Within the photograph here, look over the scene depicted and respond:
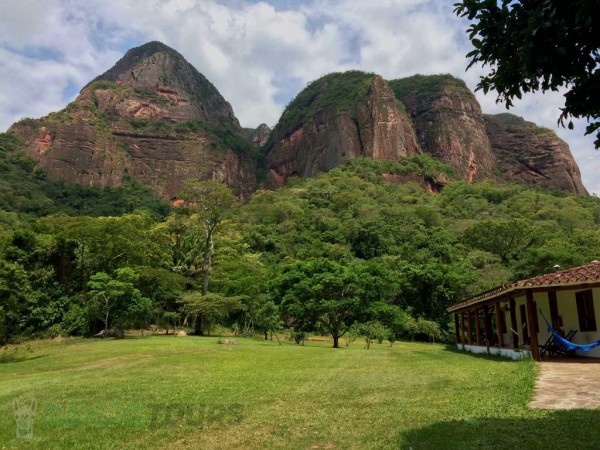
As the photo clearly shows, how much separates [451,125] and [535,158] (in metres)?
26.0

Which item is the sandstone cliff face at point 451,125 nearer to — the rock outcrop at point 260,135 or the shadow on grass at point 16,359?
the rock outcrop at point 260,135

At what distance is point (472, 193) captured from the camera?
78438mm

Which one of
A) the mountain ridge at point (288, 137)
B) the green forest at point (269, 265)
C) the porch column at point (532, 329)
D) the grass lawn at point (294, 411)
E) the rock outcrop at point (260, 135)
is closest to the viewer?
the grass lawn at point (294, 411)

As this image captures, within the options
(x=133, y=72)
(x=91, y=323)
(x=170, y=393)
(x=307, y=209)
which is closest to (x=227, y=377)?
(x=170, y=393)

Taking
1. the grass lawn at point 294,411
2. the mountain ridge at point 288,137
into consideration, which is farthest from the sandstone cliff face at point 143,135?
the grass lawn at point 294,411

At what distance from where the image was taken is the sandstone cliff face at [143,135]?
100 m

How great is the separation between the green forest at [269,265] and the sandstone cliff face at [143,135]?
3592 centimetres

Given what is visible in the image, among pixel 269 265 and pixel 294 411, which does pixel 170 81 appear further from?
pixel 294 411

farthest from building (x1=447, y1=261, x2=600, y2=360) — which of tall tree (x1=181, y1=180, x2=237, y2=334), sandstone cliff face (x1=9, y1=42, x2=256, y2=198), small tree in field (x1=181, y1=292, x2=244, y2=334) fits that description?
sandstone cliff face (x1=9, y1=42, x2=256, y2=198)

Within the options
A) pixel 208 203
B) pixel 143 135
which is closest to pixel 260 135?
pixel 143 135

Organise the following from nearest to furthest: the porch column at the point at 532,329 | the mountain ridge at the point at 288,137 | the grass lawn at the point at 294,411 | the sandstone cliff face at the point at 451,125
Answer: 1. the grass lawn at the point at 294,411
2. the porch column at the point at 532,329
3. the mountain ridge at the point at 288,137
4. the sandstone cliff face at the point at 451,125

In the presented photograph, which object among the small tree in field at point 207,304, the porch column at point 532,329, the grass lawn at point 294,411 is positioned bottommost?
the grass lawn at point 294,411

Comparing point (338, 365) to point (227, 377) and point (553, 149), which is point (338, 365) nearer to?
point (227, 377)

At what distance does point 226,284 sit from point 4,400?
86.7 feet
